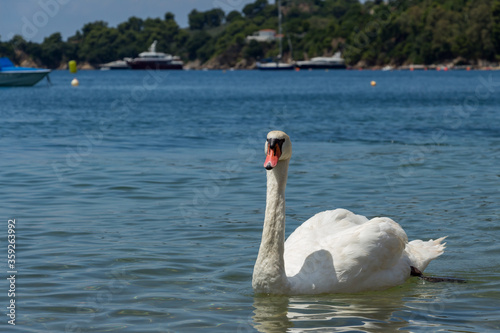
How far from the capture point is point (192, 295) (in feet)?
29.0

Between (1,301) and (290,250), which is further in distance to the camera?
(290,250)

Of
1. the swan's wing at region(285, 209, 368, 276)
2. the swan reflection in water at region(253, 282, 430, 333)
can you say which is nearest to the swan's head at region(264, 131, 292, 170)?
the swan's wing at region(285, 209, 368, 276)

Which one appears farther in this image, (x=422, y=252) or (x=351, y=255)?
(x=422, y=252)

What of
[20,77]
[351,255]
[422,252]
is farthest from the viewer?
[20,77]

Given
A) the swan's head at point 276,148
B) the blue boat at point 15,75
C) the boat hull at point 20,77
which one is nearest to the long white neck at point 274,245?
the swan's head at point 276,148

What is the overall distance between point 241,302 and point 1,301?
8.50ft

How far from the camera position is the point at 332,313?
Answer: 26.7 feet

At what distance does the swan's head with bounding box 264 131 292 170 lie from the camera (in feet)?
26.8

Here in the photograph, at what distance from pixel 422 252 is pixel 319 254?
179 centimetres

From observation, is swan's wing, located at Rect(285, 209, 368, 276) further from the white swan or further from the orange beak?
the orange beak

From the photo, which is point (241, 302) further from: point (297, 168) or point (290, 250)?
point (297, 168)

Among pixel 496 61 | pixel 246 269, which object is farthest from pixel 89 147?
pixel 496 61

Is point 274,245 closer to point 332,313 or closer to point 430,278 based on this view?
point 332,313

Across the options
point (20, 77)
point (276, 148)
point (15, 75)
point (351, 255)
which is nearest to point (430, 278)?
point (351, 255)
